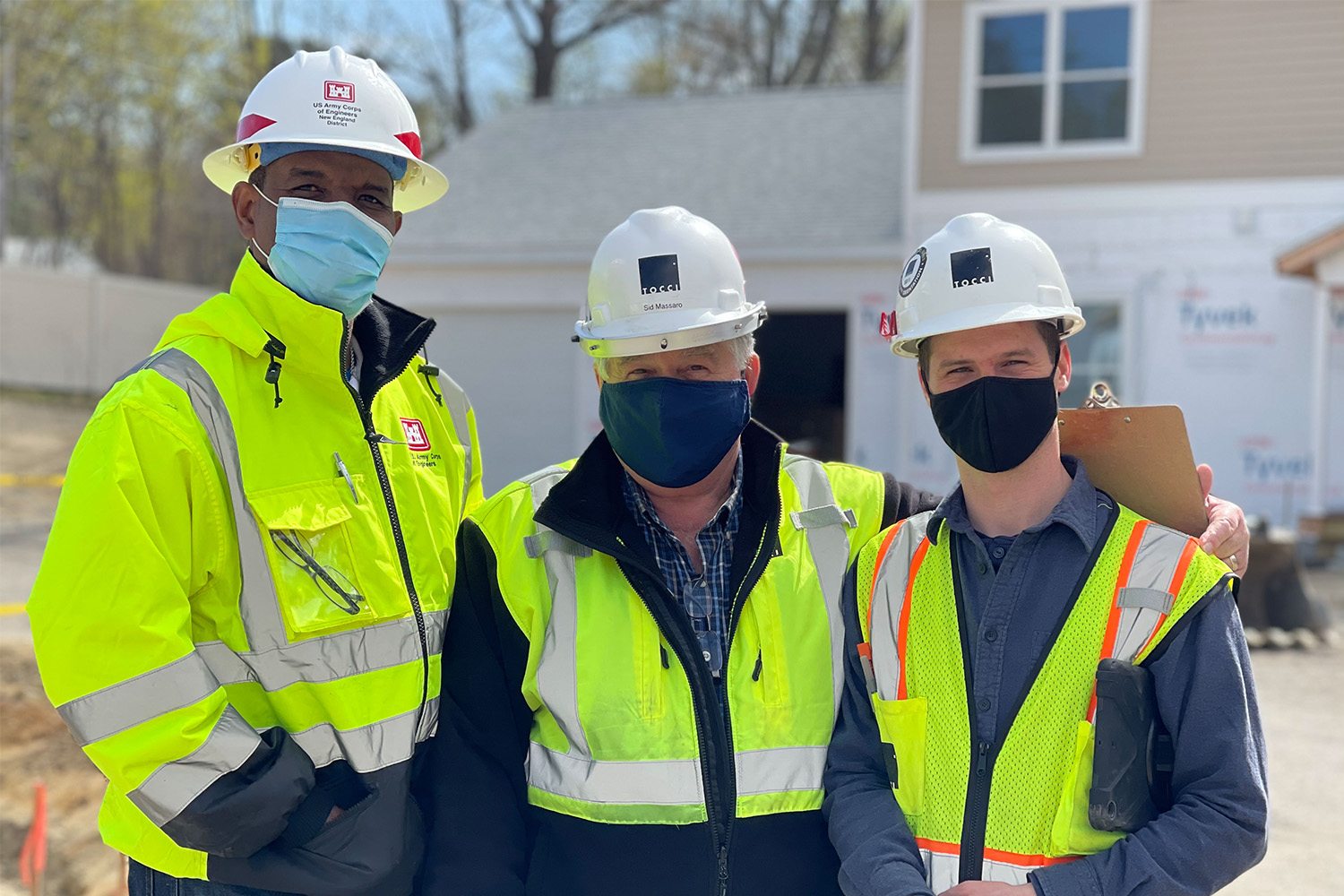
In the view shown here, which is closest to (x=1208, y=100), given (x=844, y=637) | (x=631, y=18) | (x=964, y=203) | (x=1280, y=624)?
(x=964, y=203)

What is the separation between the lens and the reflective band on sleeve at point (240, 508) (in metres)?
2.22

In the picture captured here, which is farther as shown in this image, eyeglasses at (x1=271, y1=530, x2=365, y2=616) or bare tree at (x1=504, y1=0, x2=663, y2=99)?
bare tree at (x1=504, y1=0, x2=663, y2=99)

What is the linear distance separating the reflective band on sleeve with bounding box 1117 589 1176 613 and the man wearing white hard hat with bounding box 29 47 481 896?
1428 millimetres

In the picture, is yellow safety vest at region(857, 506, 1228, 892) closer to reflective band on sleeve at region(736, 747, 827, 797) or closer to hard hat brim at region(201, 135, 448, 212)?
reflective band on sleeve at region(736, 747, 827, 797)

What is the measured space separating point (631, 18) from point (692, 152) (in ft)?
45.1

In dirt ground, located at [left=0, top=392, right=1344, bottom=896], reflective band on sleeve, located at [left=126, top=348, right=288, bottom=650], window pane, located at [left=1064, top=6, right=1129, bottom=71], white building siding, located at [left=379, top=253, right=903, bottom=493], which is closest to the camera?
reflective band on sleeve, located at [left=126, top=348, right=288, bottom=650]

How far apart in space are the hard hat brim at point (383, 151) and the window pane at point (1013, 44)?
12.3m

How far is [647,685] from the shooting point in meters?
2.36

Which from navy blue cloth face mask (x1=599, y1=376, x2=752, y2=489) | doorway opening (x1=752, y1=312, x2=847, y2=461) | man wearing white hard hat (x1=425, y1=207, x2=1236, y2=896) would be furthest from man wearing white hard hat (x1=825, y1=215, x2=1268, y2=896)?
doorway opening (x1=752, y1=312, x2=847, y2=461)

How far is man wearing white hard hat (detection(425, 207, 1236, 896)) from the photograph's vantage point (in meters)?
2.33

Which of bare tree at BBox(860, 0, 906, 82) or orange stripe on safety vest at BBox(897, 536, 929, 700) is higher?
bare tree at BBox(860, 0, 906, 82)

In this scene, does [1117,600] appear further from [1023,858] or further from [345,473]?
[345,473]

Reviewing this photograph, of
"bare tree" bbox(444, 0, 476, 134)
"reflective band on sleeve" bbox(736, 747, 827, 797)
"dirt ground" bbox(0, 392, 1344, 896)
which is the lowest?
"dirt ground" bbox(0, 392, 1344, 896)

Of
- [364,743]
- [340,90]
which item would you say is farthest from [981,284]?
[364,743]
